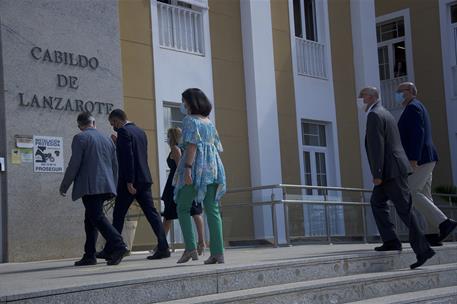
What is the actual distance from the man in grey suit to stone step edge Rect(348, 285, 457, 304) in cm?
296

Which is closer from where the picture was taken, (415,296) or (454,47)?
(415,296)

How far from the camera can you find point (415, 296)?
751cm

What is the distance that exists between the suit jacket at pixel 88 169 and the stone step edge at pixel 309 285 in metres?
2.73

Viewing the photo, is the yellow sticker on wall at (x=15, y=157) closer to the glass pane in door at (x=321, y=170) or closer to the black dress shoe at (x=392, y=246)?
the black dress shoe at (x=392, y=246)

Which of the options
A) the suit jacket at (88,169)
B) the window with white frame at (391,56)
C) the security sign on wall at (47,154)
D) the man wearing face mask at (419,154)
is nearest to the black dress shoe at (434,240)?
the man wearing face mask at (419,154)

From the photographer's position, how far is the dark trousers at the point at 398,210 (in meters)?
8.20

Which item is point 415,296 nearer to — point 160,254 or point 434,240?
point 434,240

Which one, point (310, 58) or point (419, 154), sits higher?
point (310, 58)

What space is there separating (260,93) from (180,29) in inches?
96.7

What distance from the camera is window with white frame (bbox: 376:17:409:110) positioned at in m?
24.2

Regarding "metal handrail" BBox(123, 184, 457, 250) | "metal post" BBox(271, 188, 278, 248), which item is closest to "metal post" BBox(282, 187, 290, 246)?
"metal handrail" BBox(123, 184, 457, 250)

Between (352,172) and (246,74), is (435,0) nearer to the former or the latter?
(352,172)

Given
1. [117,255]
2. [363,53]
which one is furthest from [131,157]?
[363,53]

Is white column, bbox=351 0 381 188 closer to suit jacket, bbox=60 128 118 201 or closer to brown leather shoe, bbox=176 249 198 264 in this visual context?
suit jacket, bbox=60 128 118 201
